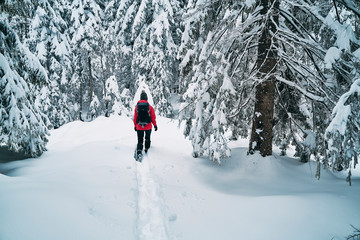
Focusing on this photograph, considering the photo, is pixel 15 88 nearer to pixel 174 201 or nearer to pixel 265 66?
pixel 174 201

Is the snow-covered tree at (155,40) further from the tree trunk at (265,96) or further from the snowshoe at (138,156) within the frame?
the tree trunk at (265,96)

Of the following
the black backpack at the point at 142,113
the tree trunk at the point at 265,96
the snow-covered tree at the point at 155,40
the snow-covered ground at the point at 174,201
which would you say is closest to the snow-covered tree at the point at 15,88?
the snow-covered ground at the point at 174,201

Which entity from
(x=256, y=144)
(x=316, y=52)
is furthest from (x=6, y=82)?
(x=316, y=52)

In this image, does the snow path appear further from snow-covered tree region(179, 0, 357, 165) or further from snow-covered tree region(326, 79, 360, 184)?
snow-covered tree region(326, 79, 360, 184)

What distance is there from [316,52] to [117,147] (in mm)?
6668

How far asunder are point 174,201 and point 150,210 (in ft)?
1.66

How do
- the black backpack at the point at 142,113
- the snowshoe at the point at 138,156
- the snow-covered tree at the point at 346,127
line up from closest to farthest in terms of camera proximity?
the snow-covered tree at the point at 346,127, the snowshoe at the point at 138,156, the black backpack at the point at 142,113

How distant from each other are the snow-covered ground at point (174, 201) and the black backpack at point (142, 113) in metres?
1.47

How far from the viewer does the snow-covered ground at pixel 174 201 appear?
296 centimetres

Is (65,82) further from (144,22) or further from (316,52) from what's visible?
(316,52)

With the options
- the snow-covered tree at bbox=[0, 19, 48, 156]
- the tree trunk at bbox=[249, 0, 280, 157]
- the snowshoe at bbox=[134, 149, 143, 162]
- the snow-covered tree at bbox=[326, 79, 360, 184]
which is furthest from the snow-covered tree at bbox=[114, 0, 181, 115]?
the snow-covered tree at bbox=[326, 79, 360, 184]

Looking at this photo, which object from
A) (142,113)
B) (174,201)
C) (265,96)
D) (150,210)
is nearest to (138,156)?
(142,113)

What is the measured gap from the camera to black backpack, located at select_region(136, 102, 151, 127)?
7.18m

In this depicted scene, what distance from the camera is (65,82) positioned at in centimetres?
1984
